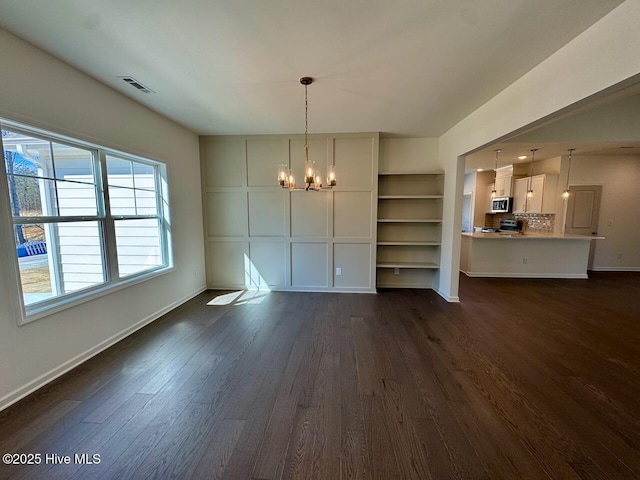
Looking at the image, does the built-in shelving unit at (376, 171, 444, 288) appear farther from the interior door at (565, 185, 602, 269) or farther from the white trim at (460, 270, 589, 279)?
the interior door at (565, 185, 602, 269)

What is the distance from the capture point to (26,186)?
2102 millimetres

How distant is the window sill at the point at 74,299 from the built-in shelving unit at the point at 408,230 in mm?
3645

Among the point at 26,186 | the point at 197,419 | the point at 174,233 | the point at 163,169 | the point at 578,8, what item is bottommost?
the point at 197,419

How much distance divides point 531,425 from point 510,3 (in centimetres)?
275

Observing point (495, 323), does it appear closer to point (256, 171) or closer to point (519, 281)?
point (519, 281)


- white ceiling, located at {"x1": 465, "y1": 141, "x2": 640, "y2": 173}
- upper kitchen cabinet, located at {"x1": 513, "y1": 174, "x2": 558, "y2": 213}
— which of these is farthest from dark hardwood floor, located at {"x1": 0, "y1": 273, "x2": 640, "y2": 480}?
upper kitchen cabinet, located at {"x1": 513, "y1": 174, "x2": 558, "y2": 213}

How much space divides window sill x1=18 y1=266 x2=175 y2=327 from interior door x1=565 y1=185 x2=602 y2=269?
873cm

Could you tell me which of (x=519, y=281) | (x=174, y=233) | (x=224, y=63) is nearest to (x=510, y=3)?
(x=224, y=63)

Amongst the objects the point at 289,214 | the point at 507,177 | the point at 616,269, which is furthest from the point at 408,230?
the point at 616,269

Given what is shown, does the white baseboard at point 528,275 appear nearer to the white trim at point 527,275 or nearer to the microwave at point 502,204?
the white trim at point 527,275

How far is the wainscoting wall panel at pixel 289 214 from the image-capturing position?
436cm

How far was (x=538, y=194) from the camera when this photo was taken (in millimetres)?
6336

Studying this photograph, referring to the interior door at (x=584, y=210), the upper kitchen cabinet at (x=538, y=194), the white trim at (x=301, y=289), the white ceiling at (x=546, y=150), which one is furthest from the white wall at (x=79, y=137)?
the interior door at (x=584, y=210)

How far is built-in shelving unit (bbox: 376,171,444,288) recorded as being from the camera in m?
4.61
